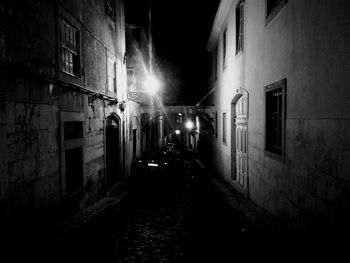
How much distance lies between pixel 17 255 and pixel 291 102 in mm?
6823

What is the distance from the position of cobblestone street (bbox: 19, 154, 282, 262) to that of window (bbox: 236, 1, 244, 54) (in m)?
6.57

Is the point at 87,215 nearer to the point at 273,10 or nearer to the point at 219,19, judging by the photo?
the point at 273,10

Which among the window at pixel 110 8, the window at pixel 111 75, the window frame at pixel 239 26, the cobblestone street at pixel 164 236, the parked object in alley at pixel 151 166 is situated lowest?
the cobblestone street at pixel 164 236

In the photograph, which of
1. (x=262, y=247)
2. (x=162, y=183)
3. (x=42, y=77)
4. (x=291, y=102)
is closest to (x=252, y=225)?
(x=262, y=247)

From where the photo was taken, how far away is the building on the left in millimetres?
5410

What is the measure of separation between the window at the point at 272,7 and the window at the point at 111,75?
7.02m

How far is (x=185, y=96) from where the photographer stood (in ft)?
112

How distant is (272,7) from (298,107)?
12.0 feet

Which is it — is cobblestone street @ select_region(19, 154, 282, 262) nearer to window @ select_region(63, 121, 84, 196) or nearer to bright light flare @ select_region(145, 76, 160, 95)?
window @ select_region(63, 121, 84, 196)

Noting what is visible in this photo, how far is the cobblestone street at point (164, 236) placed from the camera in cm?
575

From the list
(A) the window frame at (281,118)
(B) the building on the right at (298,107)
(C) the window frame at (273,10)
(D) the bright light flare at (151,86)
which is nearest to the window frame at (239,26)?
(B) the building on the right at (298,107)

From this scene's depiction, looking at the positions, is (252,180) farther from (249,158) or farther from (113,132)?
(113,132)

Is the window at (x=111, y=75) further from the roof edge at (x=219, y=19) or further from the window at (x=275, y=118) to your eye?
the window at (x=275, y=118)

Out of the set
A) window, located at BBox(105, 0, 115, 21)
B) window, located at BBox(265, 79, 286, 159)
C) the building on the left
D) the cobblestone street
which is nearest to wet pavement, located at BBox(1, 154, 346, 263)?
the cobblestone street
